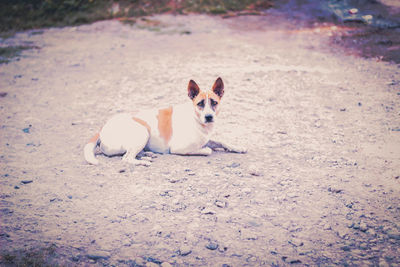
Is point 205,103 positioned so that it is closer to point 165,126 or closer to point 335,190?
point 165,126

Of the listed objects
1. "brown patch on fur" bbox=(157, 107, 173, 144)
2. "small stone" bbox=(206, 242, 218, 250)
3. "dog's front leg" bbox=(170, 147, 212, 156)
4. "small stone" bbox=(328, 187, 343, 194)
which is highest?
"brown patch on fur" bbox=(157, 107, 173, 144)

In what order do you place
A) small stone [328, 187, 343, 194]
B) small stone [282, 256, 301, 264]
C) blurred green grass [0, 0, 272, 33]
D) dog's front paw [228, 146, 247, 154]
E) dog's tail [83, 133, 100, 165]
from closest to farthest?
small stone [282, 256, 301, 264] → small stone [328, 187, 343, 194] → dog's tail [83, 133, 100, 165] → dog's front paw [228, 146, 247, 154] → blurred green grass [0, 0, 272, 33]

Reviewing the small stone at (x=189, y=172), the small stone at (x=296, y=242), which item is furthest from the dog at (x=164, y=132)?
the small stone at (x=296, y=242)

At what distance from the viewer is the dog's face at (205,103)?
4.50 m

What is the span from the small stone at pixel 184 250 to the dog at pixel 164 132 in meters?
1.68

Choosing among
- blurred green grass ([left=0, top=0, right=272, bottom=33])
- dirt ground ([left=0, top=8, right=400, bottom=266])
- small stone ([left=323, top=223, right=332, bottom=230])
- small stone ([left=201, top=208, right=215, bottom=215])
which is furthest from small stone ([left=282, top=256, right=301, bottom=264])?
blurred green grass ([left=0, top=0, right=272, bottom=33])

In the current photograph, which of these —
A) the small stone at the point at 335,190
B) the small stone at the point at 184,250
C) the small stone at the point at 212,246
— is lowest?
the small stone at the point at 184,250

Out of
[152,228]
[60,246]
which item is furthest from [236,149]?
[60,246]

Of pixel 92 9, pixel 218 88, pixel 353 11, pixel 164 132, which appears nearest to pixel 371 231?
pixel 218 88

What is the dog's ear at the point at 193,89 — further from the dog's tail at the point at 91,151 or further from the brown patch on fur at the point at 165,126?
the dog's tail at the point at 91,151

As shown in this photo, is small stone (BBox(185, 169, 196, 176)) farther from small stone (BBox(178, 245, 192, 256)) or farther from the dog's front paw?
small stone (BBox(178, 245, 192, 256))

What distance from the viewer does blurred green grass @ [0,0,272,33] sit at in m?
14.1

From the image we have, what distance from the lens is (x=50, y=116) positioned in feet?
21.4

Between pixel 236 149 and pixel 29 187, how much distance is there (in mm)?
2812
